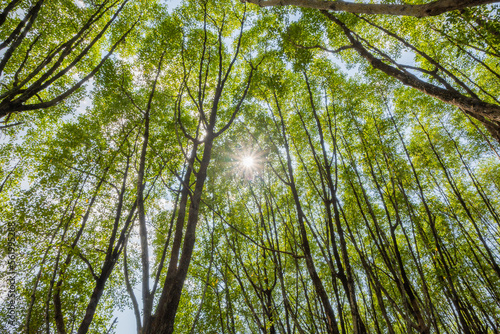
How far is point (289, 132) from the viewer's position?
23.7 feet

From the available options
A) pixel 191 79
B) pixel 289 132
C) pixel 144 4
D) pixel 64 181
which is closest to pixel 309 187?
pixel 289 132

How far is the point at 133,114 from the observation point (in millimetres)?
6840

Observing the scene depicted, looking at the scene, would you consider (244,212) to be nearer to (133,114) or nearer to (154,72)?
(133,114)

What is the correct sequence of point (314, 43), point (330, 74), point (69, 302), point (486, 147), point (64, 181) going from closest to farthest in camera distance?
point (314, 43)
point (330, 74)
point (69, 302)
point (64, 181)
point (486, 147)

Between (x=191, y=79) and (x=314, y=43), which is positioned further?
(x=191, y=79)

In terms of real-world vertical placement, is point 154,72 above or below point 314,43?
above

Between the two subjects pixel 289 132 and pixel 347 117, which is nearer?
pixel 347 117

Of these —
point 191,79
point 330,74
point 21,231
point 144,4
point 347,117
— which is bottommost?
point 21,231

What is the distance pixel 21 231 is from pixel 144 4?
8237 millimetres

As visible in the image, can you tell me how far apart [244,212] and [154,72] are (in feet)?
19.3

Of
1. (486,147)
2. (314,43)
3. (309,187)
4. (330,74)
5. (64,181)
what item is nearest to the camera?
(314,43)

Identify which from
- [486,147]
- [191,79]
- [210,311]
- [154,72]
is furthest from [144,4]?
[486,147]

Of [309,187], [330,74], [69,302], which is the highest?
[330,74]

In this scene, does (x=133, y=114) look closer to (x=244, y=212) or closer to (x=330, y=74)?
(x=244, y=212)
